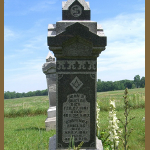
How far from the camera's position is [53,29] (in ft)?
15.1

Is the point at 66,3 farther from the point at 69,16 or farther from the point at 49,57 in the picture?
the point at 49,57

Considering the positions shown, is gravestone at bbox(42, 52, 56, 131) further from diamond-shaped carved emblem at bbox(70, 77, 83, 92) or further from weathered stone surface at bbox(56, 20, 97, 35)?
weathered stone surface at bbox(56, 20, 97, 35)

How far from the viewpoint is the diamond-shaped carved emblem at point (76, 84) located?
14.7 feet

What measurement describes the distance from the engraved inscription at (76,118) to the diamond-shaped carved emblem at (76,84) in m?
0.14

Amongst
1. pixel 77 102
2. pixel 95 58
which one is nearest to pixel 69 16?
pixel 95 58

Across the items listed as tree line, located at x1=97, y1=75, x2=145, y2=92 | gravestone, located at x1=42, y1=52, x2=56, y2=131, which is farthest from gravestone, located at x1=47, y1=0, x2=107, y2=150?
tree line, located at x1=97, y1=75, x2=145, y2=92

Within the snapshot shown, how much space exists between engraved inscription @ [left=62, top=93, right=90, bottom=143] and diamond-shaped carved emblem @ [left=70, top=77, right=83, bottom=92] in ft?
0.46

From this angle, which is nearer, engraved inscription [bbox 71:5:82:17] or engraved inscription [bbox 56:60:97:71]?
engraved inscription [bbox 56:60:97:71]

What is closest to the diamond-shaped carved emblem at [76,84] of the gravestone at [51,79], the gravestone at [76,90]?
the gravestone at [76,90]

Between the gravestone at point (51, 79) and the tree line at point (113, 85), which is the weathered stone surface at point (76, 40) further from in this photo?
the tree line at point (113, 85)

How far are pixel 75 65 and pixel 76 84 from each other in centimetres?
42

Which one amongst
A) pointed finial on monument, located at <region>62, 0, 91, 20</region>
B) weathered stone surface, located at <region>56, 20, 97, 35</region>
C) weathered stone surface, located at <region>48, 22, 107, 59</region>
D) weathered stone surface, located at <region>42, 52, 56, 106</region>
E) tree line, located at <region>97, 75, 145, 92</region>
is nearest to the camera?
weathered stone surface, located at <region>48, 22, 107, 59</region>

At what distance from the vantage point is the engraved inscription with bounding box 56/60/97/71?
176 inches

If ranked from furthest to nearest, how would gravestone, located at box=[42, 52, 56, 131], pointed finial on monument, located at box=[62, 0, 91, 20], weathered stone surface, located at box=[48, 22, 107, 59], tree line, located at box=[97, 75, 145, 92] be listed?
tree line, located at box=[97, 75, 145, 92] → gravestone, located at box=[42, 52, 56, 131] → pointed finial on monument, located at box=[62, 0, 91, 20] → weathered stone surface, located at box=[48, 22, 107, 59]
